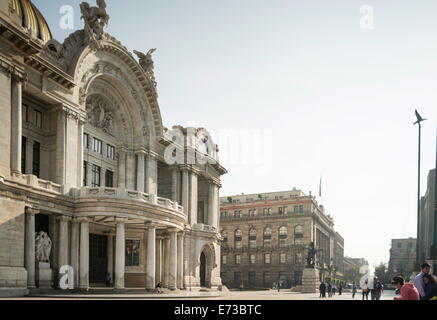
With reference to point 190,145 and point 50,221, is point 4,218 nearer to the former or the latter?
point 50,221

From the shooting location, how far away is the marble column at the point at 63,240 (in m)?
39.5

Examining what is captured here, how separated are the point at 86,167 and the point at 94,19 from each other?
42.7 feet

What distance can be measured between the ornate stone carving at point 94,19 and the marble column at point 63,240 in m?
15.8

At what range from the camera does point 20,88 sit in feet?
117

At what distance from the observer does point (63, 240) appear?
39.7 m

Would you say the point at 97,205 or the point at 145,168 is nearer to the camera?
the point at 97,205

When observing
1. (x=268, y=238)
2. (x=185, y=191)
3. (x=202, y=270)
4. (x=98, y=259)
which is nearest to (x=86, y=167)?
(x=98, y=259)

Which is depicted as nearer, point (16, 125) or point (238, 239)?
point (16, 125)

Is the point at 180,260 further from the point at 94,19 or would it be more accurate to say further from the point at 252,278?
the point at 252,278

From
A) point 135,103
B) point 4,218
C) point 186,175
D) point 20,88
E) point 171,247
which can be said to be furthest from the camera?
point 186,175

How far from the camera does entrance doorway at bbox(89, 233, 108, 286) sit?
47.0 metres
